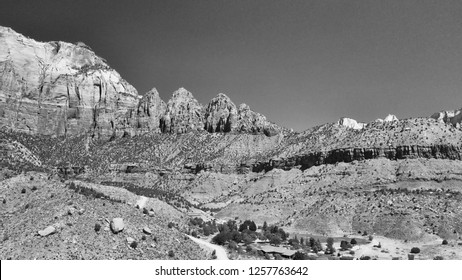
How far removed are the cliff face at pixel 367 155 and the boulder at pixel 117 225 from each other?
8420 centimetres

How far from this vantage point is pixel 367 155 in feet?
370

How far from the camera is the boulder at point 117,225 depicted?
3978 centimetres

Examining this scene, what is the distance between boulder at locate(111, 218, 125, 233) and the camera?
39781mm

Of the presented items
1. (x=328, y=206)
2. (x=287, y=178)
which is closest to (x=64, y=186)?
(x=328, y=206)

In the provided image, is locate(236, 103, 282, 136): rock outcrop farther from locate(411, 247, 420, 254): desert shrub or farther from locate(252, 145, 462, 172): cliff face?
locate(411, 247, 420, 254): desert shrub

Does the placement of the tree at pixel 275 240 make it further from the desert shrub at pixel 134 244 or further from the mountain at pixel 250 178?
the desert shrub at pixel 134 244

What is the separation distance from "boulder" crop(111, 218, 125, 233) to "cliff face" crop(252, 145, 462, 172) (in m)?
84.2

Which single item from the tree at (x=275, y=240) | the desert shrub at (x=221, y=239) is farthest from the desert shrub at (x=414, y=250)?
the desert shrub at (x=221, y=239)

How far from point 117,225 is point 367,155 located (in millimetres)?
85429

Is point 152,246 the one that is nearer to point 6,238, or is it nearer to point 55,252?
point 55,252

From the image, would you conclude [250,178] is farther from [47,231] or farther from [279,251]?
[47,231]

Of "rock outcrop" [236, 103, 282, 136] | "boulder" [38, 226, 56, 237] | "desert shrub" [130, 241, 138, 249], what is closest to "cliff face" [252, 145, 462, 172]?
"rock outcrop" [236, 103, 282, 136]

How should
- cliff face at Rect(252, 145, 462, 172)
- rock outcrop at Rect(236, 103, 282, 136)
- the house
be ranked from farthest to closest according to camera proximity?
rock outcrop at Rect(236, 103, 282, 136), cliff face at Rect(252, 145, 462, 172), the house

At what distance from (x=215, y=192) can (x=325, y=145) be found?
38.7 m
